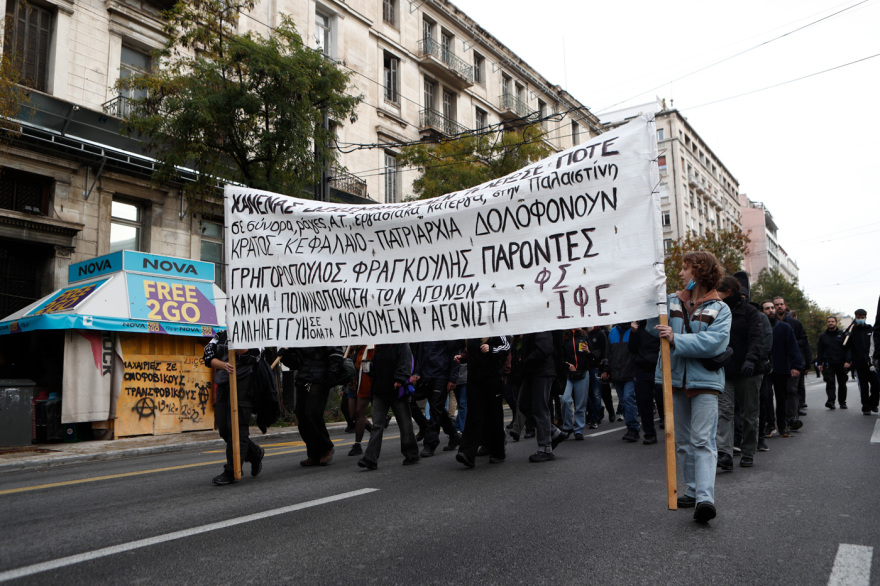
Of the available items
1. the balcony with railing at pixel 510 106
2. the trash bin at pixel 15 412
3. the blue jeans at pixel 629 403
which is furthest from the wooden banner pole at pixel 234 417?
the balcony with railing at pixel 510 106

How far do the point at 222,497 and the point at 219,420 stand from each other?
3.41ft

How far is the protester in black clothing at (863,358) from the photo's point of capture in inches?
485

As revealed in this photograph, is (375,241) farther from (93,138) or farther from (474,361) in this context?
(93,138)

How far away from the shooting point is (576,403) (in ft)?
32.5

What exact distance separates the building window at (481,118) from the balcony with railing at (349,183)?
9.69m

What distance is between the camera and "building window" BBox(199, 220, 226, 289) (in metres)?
19.8

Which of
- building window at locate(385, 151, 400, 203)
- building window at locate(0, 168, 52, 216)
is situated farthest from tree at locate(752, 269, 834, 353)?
building window at locate(0, 168, 52, 216)

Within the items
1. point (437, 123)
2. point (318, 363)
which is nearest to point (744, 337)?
point (318, 363)

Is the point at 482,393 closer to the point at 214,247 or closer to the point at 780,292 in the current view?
the point at 214,247

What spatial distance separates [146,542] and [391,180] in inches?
951

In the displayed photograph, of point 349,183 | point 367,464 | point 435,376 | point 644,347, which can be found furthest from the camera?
point 349,183

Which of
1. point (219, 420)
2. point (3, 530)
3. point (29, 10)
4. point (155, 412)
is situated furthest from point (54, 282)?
point (3, 530)

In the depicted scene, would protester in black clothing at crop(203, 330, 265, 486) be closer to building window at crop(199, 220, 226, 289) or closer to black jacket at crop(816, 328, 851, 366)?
black jacket at crop(816, 328, 851, 366)

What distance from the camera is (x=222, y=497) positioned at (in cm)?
566
